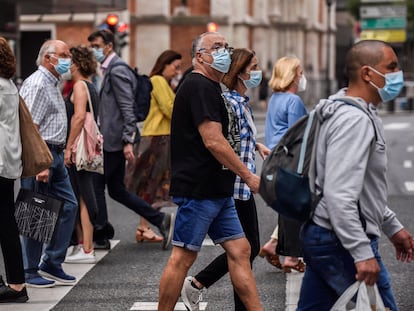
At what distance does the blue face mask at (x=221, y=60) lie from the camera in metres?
6.01

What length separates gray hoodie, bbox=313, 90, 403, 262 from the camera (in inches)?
165

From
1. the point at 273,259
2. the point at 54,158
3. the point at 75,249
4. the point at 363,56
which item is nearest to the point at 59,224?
the point at 54,158

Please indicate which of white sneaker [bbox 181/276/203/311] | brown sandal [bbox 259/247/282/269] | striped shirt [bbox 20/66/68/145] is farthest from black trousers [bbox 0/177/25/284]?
brown sandal [bbox 259/247/282/269]

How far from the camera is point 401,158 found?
23.1 metres

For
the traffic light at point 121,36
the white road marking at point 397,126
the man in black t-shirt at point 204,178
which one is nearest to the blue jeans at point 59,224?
the man in black t-shirt at point 204,178

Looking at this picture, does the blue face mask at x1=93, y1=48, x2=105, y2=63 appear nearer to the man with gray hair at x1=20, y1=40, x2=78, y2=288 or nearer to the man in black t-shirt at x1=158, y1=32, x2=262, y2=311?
the man with gray hair at x1=20, y1=40, x2=78, y2=288

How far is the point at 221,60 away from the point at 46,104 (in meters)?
2.25

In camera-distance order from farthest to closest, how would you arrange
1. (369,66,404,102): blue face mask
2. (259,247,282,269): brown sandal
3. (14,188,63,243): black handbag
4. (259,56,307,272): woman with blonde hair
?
(259,247,282,269): brown sandal, (259,56,307,272): woman with blonde hair, (14,188,63,243): black handbag, (369,66,404,102): blue face mask

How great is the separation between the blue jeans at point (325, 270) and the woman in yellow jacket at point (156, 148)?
5808mm

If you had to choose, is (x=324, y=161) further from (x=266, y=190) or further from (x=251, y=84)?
(x=251, y=84)

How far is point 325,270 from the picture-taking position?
4375 mm

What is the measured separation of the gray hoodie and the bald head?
5.6 inches

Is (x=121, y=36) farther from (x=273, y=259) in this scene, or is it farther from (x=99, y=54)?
(x=273, y=259)

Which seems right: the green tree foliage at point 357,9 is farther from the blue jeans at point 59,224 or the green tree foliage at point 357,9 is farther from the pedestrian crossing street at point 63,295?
the blue jeans at point 59,224
